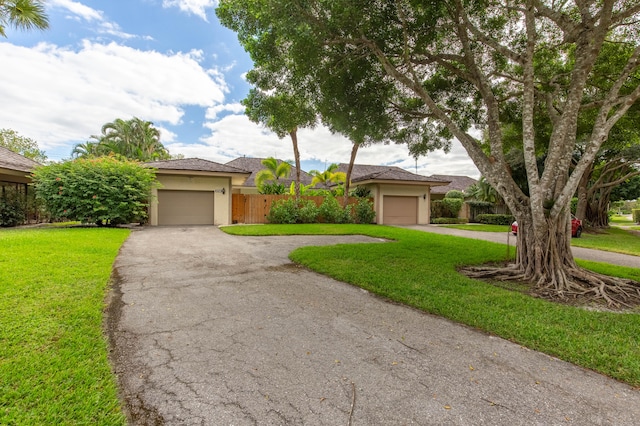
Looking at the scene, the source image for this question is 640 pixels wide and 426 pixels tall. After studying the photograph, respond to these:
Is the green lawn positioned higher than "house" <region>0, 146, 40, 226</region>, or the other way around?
"house" <region>0, 146, 40, 226</region>

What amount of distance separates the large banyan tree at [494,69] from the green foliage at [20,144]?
33621mm

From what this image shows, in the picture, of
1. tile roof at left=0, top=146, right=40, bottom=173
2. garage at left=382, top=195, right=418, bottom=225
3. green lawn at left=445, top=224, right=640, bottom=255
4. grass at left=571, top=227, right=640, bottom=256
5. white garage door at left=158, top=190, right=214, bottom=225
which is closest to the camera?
grass at left=571, top=227, right=640, bottom=256

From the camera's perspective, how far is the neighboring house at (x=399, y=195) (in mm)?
18672

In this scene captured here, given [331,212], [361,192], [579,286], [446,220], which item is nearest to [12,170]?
[331,212]

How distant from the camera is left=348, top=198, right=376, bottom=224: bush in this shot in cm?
1805

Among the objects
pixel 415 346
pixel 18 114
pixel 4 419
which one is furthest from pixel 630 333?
pixel 18 114

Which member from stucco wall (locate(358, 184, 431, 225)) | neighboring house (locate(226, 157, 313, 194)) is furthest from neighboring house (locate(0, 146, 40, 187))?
stucco wall (locate(358, 184, 431, 225))

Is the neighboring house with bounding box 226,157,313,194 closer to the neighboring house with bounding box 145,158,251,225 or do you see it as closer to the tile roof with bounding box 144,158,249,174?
the neighboring house with bounding box 145,158,251,225

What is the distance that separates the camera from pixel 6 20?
9.04 m

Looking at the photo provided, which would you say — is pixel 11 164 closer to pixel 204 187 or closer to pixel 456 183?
pixel 204 187

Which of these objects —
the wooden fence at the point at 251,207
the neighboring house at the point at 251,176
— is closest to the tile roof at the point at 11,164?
the wooden fence at the point at 251,207

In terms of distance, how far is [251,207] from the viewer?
16859 mm

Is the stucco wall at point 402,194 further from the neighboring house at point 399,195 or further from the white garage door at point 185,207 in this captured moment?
the white garage door at point 185,207

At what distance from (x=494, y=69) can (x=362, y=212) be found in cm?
1107
